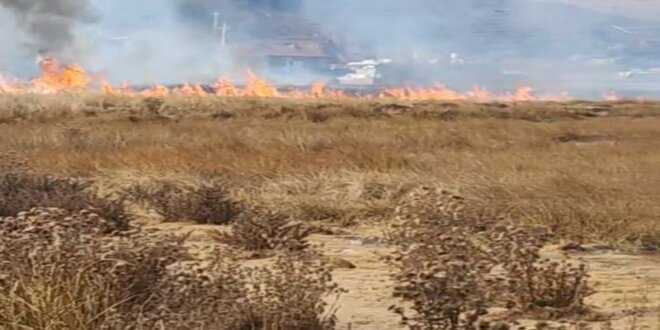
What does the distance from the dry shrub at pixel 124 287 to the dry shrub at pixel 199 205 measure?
6.55m

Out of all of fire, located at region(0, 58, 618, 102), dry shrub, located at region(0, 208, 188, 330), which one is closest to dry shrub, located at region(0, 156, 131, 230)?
dry shrub, located at region(0, 208, 188, 330)

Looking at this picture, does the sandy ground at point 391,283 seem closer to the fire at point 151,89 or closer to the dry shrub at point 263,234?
the dry shrub at point 263,234

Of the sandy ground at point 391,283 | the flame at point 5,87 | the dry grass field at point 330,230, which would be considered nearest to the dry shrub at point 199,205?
the dry grass field at point 330,230

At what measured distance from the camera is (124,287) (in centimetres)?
644

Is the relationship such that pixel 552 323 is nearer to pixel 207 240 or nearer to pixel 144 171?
pixel 207 240

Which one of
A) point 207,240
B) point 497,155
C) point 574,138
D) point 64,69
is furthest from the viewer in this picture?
point 64,69

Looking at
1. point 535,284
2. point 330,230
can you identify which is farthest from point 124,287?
point 330,230

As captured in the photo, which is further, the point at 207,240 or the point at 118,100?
the point at 118,100

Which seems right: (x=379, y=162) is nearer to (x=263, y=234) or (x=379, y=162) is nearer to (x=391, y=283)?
(x=263, y=234)

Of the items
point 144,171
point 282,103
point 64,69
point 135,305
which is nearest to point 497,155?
point 144,171

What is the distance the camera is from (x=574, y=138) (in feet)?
105

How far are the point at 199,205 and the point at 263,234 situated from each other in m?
2.79

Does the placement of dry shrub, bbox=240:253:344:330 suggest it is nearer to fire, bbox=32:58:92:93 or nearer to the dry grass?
the dry grass

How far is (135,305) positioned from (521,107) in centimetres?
4370
